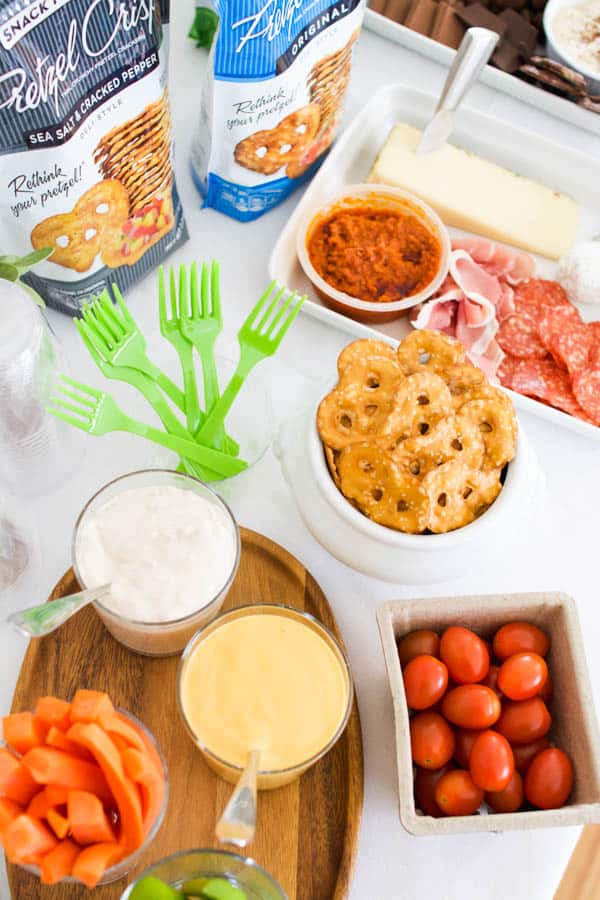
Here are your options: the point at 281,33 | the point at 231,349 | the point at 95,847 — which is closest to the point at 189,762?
the point at 95,847

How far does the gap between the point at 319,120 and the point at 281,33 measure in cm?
20

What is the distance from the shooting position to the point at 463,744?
809mm

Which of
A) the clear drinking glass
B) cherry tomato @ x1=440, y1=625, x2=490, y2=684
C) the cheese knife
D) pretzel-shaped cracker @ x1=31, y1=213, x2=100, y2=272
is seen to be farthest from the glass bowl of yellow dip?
the cheese knife

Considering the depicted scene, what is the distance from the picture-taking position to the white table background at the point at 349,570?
0.84 meters

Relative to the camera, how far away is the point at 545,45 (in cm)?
157

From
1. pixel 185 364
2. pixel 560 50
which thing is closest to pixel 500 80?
pixel 560 50

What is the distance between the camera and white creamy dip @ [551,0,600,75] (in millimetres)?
1488

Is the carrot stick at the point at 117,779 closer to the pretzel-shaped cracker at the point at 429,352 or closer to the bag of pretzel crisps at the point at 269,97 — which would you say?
the pretzel-shaped cracker at the point at 429,352

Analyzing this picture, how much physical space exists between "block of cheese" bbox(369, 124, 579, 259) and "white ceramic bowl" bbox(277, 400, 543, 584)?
53 centimetres

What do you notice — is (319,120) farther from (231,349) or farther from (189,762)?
(189,762)

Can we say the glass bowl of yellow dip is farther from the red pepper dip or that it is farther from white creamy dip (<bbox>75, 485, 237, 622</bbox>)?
the red pepper dip

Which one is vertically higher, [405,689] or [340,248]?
[340,248]

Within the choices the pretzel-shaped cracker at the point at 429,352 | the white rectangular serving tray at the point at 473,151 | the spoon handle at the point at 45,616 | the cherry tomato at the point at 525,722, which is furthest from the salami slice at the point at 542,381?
the spoon handle at the point at 45,616

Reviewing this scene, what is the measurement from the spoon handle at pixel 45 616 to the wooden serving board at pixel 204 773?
0.14m
